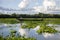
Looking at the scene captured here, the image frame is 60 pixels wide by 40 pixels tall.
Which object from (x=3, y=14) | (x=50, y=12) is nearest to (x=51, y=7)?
(x=50, y=12)

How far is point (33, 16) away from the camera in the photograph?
11.1ft

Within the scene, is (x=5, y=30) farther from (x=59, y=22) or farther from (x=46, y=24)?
(x=59, y=22)

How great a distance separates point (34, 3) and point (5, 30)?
83 centimetres

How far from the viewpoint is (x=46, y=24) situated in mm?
3303

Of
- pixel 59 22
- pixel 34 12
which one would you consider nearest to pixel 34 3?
pixel 34 12

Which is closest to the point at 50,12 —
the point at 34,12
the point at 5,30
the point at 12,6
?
the point at 34,12

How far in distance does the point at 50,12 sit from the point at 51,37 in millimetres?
542

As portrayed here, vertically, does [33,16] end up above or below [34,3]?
below

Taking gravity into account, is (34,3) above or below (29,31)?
above

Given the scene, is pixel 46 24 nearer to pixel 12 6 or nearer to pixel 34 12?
pixel 34 12

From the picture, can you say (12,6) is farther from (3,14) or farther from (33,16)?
(33,16)

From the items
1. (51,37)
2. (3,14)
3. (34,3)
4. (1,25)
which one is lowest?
(51,37)

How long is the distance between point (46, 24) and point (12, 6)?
823 millimetres

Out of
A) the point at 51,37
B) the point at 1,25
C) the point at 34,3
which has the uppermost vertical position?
the point at 34,3
